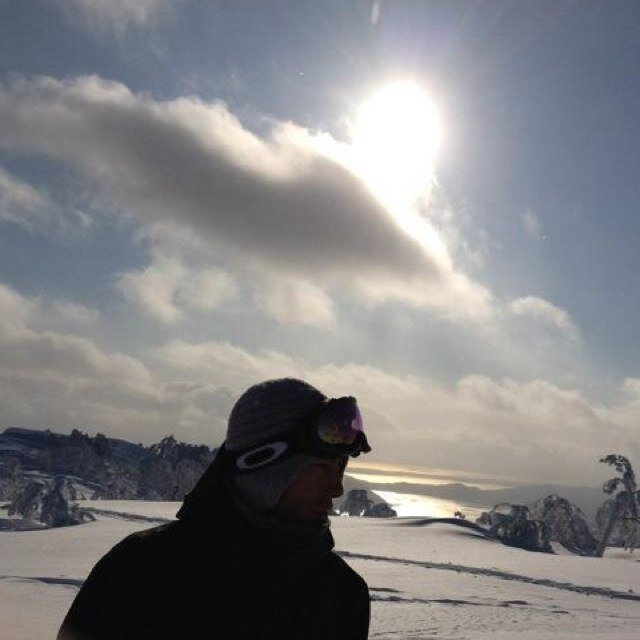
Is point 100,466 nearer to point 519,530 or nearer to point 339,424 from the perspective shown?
point 519,530

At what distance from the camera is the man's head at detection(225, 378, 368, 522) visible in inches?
61.3

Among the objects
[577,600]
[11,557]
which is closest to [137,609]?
[577,600]

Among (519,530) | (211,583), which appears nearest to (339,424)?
(211,583)

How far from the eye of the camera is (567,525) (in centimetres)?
2888

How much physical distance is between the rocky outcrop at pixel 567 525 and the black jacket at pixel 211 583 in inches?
1139

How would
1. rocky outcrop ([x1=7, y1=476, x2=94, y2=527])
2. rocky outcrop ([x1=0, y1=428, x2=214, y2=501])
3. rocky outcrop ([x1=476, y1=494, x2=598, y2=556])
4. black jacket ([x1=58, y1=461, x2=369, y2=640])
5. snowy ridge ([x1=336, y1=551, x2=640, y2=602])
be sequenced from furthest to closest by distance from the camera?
rocky outcrop ([x1=0, y1=428, x2=214, y2=501]), rocky outcrop ([x1=476, y1=494, x2=598, y2=556]), rocky outcrop ([x1=7, y1=476, x2=94, y2=527]), snowy ridge ([x1=336, y1=551, x2=640, y2=602]), black jacket ([x1=58, y1=461, x2=369, y2=640])

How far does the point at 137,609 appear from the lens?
4.72 ft

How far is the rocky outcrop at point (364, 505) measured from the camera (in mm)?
34188

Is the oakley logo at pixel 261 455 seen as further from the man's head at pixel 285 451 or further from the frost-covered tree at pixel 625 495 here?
the frost-covered tree at pixel 625 495

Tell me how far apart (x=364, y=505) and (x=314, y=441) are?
119ft

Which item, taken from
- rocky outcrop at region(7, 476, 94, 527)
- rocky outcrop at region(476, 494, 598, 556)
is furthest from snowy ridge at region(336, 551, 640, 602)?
rocky outcrop at region(7, 476, 94, 527)

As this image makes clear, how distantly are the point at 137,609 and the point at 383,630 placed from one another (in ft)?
23.3

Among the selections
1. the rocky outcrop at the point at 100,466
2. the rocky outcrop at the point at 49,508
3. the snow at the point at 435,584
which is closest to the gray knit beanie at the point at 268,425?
the snow at the point at 435,584

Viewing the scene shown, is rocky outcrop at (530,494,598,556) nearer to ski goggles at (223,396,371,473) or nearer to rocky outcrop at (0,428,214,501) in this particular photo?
rocky outcrop at (0,428,214,501)
